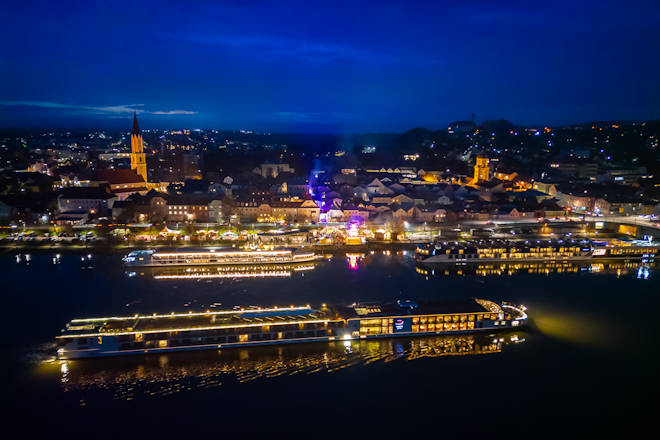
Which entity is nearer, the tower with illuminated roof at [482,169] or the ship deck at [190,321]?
the ship deck at [190,321]

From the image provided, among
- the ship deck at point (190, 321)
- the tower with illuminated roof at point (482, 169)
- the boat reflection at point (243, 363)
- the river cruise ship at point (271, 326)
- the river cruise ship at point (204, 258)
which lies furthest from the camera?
the tower with illuminated roof at point (482, 169)

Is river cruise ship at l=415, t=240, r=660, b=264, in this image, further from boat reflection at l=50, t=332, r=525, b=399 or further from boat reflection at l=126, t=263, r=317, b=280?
boat reflection at l=50, t=332, r=525, b=399

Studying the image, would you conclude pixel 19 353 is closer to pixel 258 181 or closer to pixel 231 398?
pixel 231 398

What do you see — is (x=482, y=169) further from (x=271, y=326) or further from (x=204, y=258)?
(x=271, y=326)

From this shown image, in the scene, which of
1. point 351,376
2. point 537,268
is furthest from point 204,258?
point 537,268

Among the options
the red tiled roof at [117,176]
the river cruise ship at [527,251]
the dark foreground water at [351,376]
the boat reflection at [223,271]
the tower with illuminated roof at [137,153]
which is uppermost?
the tower with illuminated roof at [137,153]

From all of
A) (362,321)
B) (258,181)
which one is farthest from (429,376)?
(258,181)

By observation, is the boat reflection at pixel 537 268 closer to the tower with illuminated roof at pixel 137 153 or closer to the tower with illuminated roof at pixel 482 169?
the tower with illuminated roof at pixel 482 169

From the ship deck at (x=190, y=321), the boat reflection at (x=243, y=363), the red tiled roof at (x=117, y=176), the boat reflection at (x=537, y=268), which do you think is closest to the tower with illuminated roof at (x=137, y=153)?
the red tiled roof at (x=117, y=176)
